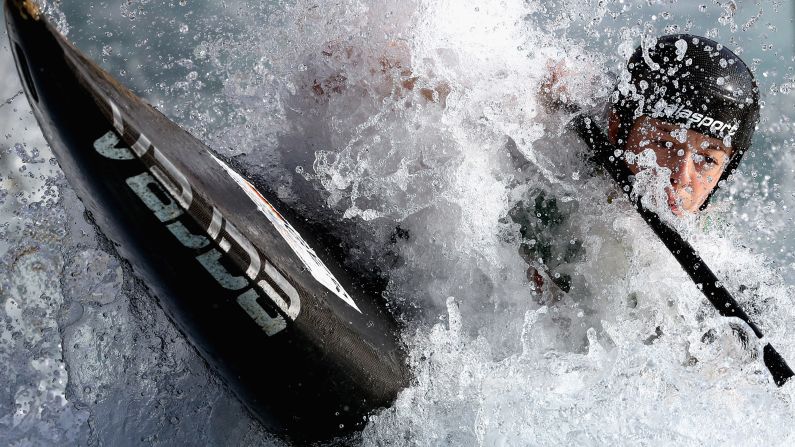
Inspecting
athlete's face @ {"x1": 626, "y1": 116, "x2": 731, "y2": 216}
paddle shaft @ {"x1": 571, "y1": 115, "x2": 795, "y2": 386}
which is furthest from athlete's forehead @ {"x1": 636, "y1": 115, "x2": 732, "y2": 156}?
paddle shaft @ {"x1": 571, "y1": 115, "x2": 795, "y2": 386}

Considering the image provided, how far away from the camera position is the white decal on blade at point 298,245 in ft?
7.26

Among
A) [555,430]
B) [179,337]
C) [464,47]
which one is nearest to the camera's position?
[555,430]

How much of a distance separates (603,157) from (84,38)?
325 centimetres

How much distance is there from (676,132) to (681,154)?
96 mm

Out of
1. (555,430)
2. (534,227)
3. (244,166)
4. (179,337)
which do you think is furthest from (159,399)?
(534,227)

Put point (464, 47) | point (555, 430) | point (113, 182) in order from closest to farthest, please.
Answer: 1. point (113, 182)
2. point (555, 430)
3. point (464, 47)

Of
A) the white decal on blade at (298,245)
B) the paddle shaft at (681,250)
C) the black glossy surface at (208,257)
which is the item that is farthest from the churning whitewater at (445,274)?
the white decal on blade at (298,245)

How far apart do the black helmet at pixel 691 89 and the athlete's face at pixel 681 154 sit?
0.11 feet

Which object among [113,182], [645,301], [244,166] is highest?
[113,182]

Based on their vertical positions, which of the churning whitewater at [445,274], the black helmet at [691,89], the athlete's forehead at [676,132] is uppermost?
the black helmet at [691,89]

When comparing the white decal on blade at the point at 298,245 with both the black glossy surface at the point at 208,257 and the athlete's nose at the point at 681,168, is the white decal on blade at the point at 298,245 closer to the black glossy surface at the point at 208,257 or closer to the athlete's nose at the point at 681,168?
the black glossy surface at the point at 208,257

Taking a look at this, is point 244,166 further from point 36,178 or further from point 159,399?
point 36,178

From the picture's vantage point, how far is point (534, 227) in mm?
2926

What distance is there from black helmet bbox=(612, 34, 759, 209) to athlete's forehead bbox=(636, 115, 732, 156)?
0.02m
